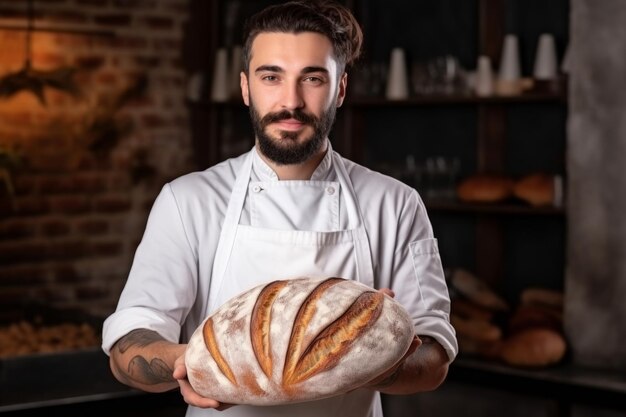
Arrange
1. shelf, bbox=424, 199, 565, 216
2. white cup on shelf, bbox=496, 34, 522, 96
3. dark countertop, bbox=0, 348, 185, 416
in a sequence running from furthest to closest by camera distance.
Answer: white cup on shelf, bbox=496, 34, 522, 96, shelf, bbox=424, 199, 565, 216, dark countertop, bbox=0, 348, 185, 416

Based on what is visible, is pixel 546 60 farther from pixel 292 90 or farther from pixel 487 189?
pixel 292 90

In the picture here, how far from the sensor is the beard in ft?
5.36

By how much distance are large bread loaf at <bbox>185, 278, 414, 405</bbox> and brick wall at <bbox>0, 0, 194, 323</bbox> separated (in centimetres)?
282

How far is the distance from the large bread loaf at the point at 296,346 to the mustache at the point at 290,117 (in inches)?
11.9

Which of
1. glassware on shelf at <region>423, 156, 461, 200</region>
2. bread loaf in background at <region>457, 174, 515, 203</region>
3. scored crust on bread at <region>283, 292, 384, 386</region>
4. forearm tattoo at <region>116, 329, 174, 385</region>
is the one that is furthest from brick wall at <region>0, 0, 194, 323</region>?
scored crust on bread at <region>283, 292, 384, 386</region>

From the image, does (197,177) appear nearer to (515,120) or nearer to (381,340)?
(381,340)

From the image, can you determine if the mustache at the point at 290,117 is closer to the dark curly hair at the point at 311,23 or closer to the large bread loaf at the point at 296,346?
the dark curly hair at the point at 311,23

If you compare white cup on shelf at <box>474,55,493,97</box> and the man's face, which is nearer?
the man's face

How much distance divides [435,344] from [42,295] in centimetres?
290

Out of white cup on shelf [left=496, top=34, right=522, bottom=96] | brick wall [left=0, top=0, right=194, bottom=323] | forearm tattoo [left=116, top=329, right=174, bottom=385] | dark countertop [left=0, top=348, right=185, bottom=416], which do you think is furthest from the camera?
brick wall [left=0, top=0, right=194, bottom=323]

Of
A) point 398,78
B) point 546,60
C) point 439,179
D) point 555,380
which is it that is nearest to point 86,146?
point 398,78

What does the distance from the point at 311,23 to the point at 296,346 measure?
1.84 ft

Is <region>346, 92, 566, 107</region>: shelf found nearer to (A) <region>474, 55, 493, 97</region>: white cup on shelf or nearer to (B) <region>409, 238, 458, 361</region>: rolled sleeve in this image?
(A) <region>474, 55, 493, 97</region>: white cup on shelf

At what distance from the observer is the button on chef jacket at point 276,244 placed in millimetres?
1688
